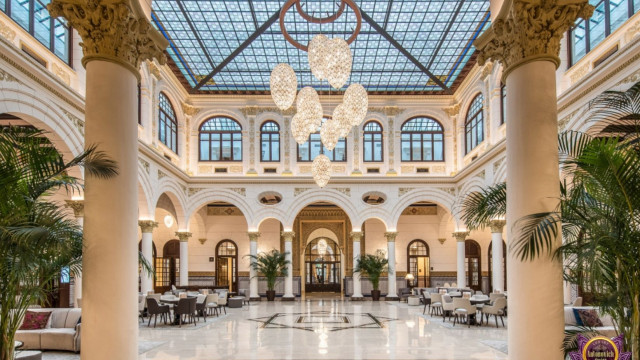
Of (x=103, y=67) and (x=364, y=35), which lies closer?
(x=103, y=67)

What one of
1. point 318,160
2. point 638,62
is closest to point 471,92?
point 318,160

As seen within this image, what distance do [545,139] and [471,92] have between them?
17.0 meters

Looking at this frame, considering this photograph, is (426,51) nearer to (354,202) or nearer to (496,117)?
(496,117)

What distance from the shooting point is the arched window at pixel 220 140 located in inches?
939

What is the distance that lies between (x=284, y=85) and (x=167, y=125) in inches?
453

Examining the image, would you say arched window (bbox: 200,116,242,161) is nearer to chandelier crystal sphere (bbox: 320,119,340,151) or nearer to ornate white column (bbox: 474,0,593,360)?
chandelier crystal sphere (bbox: 320,119,340,151)

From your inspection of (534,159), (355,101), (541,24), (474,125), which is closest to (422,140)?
(474,125)

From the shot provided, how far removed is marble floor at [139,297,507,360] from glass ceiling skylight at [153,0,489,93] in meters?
8.52

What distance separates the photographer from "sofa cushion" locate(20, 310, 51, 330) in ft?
33.3

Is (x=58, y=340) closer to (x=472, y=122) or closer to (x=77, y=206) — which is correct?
(x=77, y=206)

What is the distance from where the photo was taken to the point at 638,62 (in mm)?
9922

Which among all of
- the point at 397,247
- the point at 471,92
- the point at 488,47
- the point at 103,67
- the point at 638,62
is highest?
the point at 471,92

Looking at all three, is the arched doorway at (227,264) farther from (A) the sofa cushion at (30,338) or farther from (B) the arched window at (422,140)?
(A) the sofa cushion at (30,338)

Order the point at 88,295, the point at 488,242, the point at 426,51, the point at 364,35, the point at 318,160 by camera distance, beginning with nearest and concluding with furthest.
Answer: the point at 88,295 → the point at 318,160 → the point at 364,35 → the point at 426,51 → the point at 488,242
